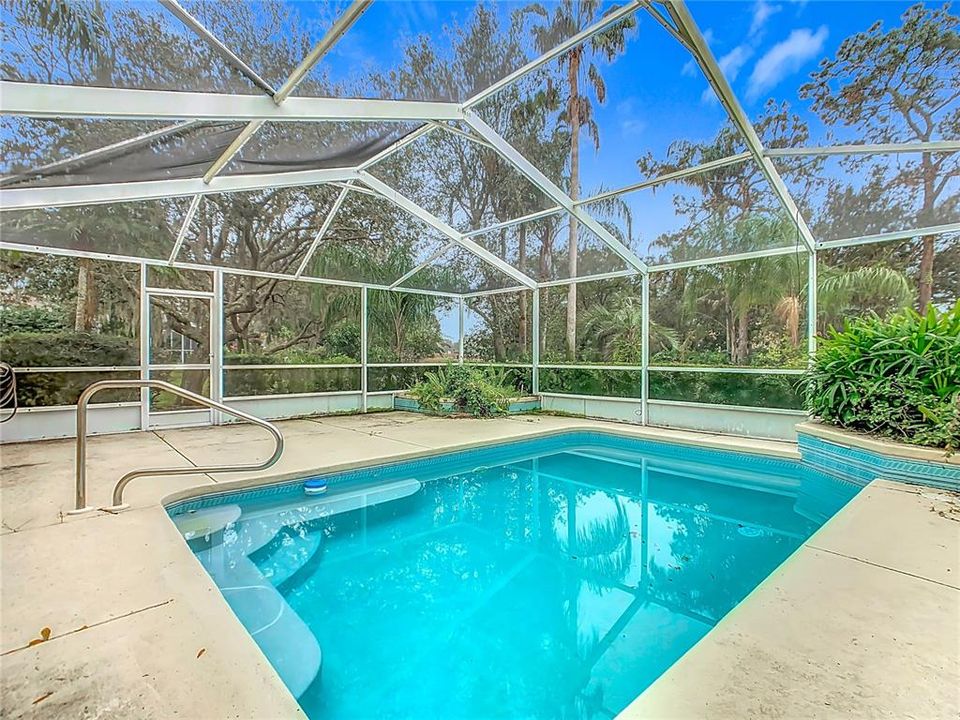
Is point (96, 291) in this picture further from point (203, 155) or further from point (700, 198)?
point (700, 198)

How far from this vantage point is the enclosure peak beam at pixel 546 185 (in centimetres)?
517

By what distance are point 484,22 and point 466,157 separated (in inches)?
86.8

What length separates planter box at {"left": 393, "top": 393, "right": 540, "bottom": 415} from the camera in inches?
359

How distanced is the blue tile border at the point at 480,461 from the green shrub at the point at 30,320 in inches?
181

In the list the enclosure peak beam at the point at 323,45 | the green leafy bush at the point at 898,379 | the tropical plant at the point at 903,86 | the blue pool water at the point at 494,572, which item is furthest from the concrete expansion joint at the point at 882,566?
the enclosure peak beam at the point at 323,45

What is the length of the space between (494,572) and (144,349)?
6.85 meters

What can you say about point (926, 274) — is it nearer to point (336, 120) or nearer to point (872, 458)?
point (872, 458)

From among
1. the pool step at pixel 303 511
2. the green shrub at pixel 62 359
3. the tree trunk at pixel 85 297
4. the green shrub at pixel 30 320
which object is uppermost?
the tree trunk at pixel 85 297

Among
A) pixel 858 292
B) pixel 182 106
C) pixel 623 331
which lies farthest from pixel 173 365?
pixel 858 292

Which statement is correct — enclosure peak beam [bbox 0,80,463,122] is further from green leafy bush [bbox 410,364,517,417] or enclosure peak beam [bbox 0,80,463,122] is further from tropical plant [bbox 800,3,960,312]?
green leafy bush [bbox 410,364,517,417]

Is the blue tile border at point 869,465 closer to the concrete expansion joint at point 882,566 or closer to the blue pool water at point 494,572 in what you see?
the blue pool water at point 494,572

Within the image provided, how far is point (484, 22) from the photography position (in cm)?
391

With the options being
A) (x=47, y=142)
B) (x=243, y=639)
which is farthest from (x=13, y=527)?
(x=47, y=142)

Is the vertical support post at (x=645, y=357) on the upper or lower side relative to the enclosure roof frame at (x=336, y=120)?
lower
